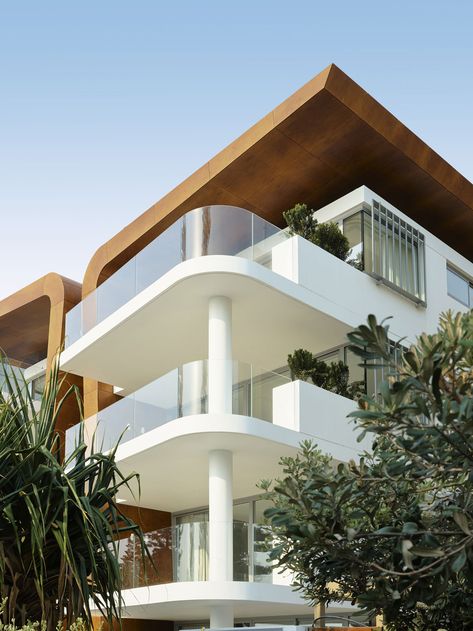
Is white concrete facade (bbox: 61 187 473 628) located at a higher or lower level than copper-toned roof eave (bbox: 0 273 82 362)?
lower

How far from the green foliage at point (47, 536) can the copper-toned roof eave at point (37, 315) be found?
41.8ft

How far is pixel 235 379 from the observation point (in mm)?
15086

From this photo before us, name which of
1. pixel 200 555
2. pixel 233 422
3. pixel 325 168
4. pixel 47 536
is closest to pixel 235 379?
pixel 233 422

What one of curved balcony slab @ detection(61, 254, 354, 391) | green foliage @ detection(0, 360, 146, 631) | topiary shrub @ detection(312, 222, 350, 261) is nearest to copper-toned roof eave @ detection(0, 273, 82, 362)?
curved balcony slab @ detection(61, 254, 354, 391)

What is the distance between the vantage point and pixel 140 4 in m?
12.3

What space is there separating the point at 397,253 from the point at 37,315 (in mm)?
11748

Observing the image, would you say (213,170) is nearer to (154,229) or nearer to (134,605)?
(154,229)

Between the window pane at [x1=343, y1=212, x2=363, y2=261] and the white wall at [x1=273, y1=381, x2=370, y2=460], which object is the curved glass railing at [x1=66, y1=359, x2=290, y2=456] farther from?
the window pane at [x1=343, y1=212, x2=363, y2=261]

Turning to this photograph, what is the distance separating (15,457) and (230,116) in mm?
9445

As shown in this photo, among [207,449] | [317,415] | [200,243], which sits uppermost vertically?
[200,243]

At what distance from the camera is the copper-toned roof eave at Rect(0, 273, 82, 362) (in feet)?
75.6

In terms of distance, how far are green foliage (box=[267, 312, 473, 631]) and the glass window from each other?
14351 mm

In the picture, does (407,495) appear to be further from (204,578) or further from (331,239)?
(331,239)

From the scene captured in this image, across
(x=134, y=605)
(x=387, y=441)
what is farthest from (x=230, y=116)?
(x=387, y=441)
